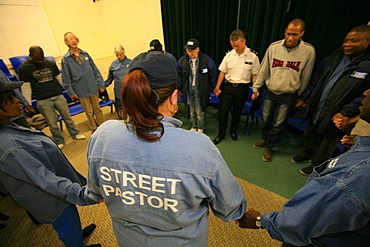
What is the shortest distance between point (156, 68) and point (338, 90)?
2.02 metres

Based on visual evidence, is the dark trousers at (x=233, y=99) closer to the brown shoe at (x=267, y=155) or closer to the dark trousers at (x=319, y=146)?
the brown shoe at (x=267, y=155)

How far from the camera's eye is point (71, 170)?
51.8 inches

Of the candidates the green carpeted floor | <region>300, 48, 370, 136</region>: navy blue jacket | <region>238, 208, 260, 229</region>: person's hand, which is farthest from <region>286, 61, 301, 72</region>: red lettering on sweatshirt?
<region>238, 208, 260, 229</region>: person's hand

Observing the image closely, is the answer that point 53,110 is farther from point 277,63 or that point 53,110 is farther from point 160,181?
point 277,63

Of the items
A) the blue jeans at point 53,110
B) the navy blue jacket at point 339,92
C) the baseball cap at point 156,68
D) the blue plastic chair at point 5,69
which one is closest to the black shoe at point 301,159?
the navy blue jacket at point 339,92

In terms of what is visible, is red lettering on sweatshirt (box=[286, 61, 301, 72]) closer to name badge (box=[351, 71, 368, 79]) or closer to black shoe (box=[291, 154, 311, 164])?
name badge (box=[351, 71, 368, 79])

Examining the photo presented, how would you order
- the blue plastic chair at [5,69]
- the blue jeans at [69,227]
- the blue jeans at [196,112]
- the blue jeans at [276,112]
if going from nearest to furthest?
1. the blue jeans at [69,227]
2. the blue jeans at [276,112]
3. the blue jeans at [196,112]
4. the blue plastic chair at [5,69]

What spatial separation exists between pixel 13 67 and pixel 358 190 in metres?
4.88

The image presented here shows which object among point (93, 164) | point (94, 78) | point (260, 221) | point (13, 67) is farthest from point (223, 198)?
point (13, 67)

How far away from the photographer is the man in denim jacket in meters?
0.64

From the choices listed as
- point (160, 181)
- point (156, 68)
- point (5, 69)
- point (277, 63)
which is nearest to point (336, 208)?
point (160, 181)

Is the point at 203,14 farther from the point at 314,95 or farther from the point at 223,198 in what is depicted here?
the point at 223,198

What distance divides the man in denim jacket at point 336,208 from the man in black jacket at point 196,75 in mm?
2144

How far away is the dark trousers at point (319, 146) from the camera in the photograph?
207cm
